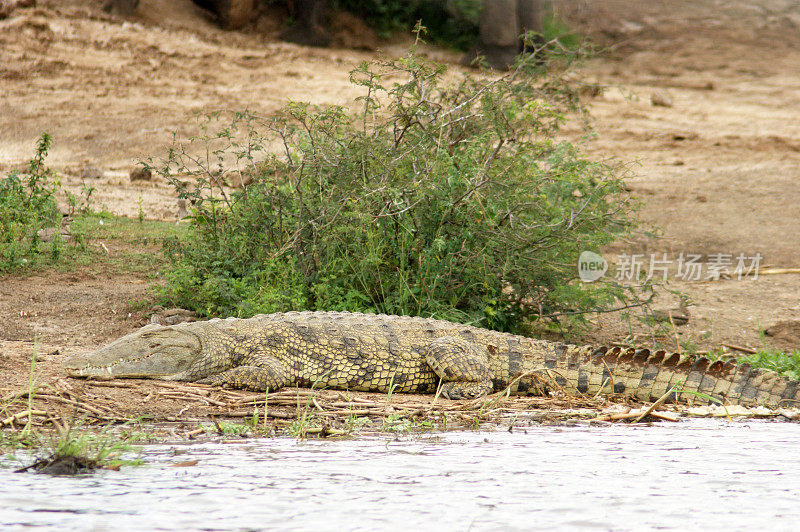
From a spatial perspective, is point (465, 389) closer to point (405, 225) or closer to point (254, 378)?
point (254, 378)

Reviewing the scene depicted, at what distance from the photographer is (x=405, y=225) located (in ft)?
18.3

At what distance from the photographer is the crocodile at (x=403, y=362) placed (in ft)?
14.5

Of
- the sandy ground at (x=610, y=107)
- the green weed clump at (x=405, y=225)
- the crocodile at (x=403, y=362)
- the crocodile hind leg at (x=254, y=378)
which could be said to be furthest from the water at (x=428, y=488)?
the sandy ground at (x=610, y=107)

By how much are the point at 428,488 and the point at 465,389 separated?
2.30 metres

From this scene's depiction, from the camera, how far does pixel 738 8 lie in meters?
18.9

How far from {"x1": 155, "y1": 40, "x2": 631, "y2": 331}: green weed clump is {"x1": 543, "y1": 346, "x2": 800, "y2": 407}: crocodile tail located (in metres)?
0.87

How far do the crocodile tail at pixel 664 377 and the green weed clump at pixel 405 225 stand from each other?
2.86 feet

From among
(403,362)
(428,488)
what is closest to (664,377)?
(403,362)

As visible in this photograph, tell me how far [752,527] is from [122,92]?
15756mm

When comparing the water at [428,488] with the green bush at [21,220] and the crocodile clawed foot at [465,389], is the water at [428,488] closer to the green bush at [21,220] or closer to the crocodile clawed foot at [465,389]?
the crocodile clawed foot at [465,389]

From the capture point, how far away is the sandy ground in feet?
25.8

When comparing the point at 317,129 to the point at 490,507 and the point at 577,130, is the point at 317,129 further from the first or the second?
the point at 577,130

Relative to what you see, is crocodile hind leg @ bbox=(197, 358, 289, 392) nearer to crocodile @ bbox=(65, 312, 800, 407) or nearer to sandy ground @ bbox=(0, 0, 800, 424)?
crocodile @ bbox=(65, 312, 800, 407)

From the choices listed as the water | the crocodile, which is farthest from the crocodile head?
the water
